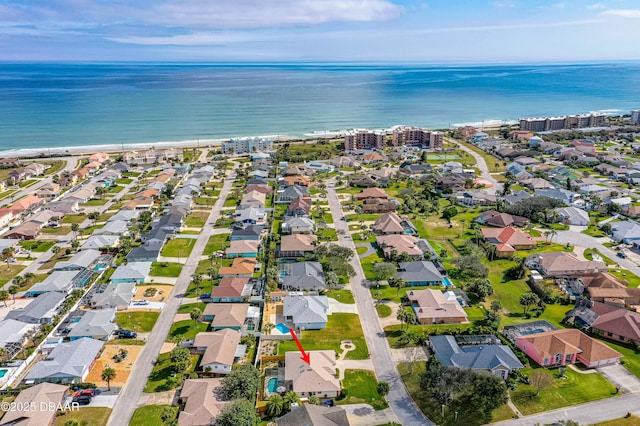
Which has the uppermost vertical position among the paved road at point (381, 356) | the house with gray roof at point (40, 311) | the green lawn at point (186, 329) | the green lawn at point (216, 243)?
the house with gray roof at point (40, 311)

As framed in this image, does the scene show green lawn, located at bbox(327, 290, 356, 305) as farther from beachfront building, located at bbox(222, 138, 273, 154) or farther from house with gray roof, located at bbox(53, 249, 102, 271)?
beachfront building, located at bbox(222, 138, 273, 154)

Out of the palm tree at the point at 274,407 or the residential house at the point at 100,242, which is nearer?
the palm tree at the point at 274,407

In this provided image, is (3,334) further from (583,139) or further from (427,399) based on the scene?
(583,139)

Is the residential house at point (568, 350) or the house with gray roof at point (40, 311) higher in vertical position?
the house with gray roof at point (40, 311)

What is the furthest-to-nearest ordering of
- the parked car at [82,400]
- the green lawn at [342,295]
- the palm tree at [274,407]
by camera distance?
the green lawn at [342,295], the parked car at [82,400], the palm tree at [274,407]

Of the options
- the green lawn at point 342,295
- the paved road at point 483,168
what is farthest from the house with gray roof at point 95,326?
the paved road at point 483,168

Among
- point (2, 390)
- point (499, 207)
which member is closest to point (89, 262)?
point (2, 390)

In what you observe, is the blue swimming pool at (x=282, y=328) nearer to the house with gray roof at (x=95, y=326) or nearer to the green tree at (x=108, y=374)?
the green tree at (x=108, y=374)
